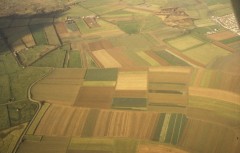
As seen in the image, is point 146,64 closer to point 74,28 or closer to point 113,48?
point 113,48

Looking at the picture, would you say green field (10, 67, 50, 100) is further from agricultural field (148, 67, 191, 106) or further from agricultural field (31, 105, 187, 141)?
agricultural field (148, 67, 191, 106)

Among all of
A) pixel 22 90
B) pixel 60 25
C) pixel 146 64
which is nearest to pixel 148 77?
pixel 146 64

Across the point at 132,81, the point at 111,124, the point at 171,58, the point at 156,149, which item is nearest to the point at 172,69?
the point at 171,58

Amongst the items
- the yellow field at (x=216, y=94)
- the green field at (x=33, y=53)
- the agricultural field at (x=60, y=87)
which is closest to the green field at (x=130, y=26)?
the green field at (x=33, y=53)

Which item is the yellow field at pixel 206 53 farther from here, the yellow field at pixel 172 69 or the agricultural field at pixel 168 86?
the agricultural field at pixel 168 86

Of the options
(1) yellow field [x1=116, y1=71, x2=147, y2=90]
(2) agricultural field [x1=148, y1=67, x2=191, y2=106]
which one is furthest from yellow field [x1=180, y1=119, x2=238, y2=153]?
(1) yellow field [x1=116, y1=71, x2=147, y2=90]

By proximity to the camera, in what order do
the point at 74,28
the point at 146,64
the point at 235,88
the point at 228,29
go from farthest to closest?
1. the point at 74,28
2. the point at 228,29
3. the point at 146,64
4. the point at 235,88
